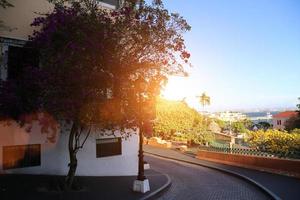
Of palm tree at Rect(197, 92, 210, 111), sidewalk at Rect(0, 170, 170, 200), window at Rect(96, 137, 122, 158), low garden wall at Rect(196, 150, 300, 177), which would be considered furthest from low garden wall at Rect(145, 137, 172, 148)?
palm tree at Rect(197, 92, 210, 111)

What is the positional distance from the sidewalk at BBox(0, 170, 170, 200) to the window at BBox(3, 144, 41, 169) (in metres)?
0.52

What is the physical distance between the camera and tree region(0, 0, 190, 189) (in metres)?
12.1

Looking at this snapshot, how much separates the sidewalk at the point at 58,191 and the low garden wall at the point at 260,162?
653 cm

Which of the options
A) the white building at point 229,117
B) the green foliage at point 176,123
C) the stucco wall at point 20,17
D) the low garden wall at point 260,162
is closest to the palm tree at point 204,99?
the white building at point 229,117

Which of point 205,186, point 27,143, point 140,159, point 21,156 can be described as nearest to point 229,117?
point 205,186

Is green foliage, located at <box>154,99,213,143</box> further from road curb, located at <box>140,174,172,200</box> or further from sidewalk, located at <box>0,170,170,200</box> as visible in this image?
sidewalk, located at <box>0,170,170,200</box>

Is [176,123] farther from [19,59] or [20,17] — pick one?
[20,17]

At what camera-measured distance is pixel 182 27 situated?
13.9 meters

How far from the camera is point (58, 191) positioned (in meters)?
13.0

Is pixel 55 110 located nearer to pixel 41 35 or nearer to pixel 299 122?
pixel 41 35

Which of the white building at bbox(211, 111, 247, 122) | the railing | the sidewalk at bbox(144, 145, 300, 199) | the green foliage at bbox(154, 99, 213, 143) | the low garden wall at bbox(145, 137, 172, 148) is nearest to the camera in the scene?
the sidewalk at bbox(144, 145, 300, 199)

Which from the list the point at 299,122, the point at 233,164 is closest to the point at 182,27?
the point at 233,164

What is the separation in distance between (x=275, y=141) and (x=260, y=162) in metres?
1.44

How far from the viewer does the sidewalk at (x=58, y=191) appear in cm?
1227
